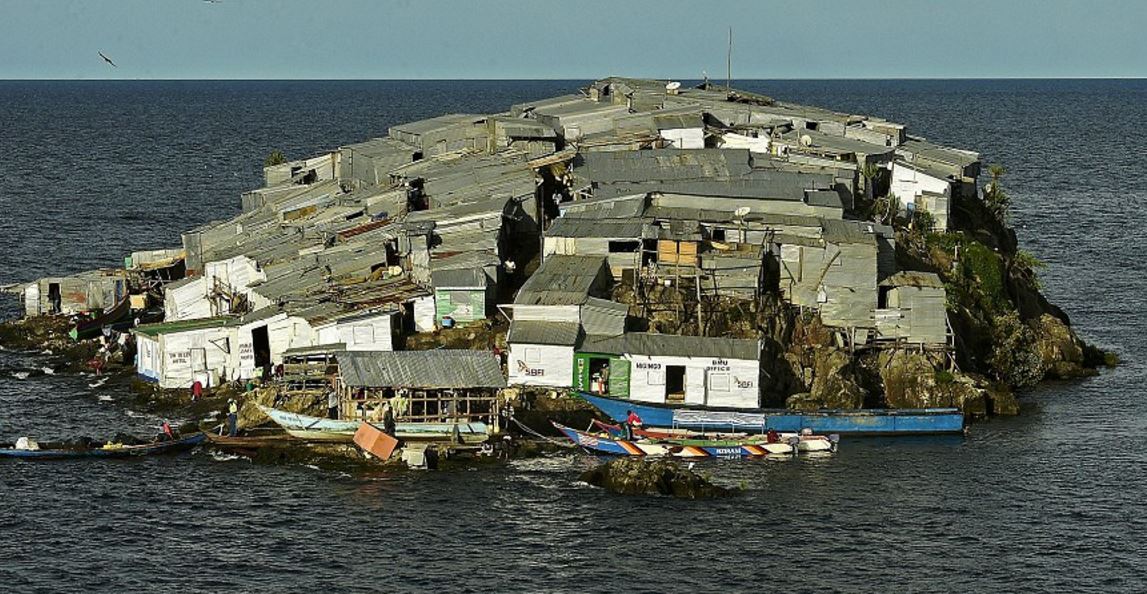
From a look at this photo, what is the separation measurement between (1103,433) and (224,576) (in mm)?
43444

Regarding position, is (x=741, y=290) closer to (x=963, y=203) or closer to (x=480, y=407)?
(x=480, y=407)

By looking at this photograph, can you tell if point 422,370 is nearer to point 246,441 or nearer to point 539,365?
point 539,365

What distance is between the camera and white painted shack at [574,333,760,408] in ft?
264

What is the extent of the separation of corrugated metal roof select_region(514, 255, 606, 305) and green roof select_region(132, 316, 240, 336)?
16296 millimetres

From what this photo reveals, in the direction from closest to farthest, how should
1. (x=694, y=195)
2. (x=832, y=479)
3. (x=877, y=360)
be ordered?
1. (x=832, y=479)
2. (x=877, y=360)
3. (x=694, y=195)

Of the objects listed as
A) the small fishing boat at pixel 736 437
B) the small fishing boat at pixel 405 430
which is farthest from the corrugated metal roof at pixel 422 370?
the small fishing boat at pixel 736 437

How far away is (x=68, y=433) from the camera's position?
3196 inches

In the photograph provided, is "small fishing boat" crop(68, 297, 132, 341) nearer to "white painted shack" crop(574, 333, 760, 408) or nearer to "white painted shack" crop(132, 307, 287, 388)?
"white painted shack" crop(132, 307, 287, 388)

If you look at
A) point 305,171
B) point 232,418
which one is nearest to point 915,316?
point 232,418

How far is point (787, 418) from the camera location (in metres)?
78.9

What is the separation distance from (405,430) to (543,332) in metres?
8.85

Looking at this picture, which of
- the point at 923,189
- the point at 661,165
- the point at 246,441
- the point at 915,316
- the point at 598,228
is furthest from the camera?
the point at 923,189

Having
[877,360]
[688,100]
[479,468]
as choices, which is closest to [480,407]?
[479,468]

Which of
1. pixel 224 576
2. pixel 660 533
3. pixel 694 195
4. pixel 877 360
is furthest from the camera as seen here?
pixel 694 195
